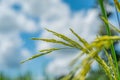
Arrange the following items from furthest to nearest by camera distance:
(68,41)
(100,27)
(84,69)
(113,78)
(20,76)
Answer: (100,27) < (20,76) < (113,78) < (68,41) < (84,69)

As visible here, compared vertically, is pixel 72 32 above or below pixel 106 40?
above

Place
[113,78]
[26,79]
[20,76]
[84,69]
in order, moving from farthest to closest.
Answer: [20,76] < [26,79] < [113,78] < [84,69]

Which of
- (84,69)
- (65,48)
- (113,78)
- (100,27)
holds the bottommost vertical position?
(84,69)

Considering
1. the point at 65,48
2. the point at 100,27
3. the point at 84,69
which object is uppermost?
the point at 100,27

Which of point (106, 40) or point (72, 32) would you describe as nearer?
point (106, 40)

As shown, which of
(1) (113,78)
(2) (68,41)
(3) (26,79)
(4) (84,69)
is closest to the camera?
(4) (84,69)

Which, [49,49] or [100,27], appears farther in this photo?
[100,27]

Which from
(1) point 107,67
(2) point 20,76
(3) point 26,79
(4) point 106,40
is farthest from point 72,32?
(2) point 20,76

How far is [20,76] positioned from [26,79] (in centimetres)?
46

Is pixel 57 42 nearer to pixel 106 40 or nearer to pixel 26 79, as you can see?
pixel 106 40

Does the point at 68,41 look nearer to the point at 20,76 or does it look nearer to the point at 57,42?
the point at 57,42

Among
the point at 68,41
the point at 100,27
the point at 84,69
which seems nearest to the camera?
the point at 84,69

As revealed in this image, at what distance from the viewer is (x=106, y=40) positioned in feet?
3.32

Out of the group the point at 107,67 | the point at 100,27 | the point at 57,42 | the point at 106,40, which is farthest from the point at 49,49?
the point at 100,27
